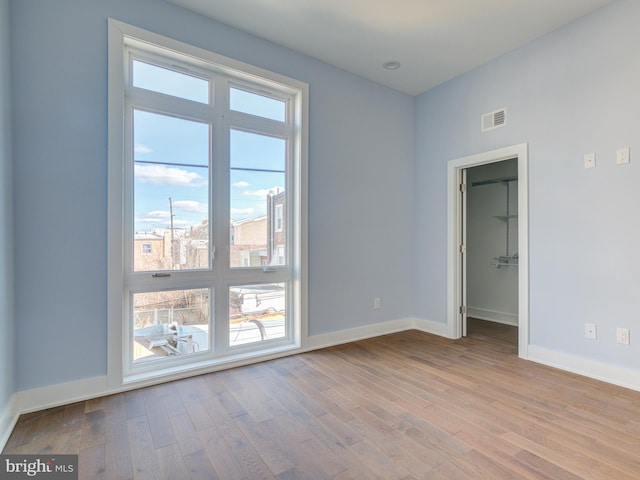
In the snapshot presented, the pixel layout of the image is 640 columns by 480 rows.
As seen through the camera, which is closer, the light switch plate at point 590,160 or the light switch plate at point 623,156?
the light switch plate at point 623,156

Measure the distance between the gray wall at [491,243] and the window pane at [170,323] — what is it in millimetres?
4101

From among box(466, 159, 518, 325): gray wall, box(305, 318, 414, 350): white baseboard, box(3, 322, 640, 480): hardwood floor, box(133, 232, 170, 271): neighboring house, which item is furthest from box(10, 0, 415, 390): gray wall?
box(466, 159, 518, 325): gray wall

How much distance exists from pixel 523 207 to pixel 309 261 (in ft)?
7.40

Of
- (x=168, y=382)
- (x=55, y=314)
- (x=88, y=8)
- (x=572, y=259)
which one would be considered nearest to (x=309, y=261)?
(x=168, y=382)

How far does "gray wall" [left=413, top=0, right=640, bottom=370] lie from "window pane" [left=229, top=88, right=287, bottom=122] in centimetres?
225

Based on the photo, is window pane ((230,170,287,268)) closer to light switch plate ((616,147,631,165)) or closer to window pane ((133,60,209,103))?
window pane ((133,60,209,103))

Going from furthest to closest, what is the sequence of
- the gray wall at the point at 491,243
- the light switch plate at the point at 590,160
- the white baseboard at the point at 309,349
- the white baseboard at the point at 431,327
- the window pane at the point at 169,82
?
the gray wall at the point at 491,243, the white baseboard at the point at 431,327, the light switch plate at the point at 590,160, the window pane at the point at 169,82, the white baseboard at the point at 309,349

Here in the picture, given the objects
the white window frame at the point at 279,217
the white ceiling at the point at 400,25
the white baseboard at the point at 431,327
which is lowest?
the white baseboard at the point at 431,327

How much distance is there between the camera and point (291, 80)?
134 inches

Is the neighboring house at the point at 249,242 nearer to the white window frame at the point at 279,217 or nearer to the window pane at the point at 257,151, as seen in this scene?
the white window frame at the point at 279,217

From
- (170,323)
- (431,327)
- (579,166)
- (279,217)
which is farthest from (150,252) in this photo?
(579,166)

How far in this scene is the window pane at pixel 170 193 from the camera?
2742 millimetres

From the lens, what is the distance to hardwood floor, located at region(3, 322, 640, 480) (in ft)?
5.59

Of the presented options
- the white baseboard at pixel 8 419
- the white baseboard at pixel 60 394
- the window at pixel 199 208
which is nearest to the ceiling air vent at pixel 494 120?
the window at pixel 199 208
